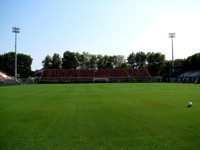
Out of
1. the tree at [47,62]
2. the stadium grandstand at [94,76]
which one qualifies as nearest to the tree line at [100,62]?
the tree at [47,62]

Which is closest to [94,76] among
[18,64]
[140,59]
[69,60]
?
[69,60]

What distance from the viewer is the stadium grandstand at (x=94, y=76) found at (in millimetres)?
92688

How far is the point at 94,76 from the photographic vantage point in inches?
3831

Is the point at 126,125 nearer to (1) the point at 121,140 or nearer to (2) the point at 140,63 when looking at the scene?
(1) the point at 121,140

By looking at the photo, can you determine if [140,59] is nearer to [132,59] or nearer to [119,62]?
[132,59]

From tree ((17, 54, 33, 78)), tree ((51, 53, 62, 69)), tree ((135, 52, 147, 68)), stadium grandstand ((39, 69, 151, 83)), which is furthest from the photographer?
tree ((51, 53, 62, 69))

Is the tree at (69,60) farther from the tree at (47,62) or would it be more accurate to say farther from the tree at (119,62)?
the tree at (119,62)

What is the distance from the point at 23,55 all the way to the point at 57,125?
329 ft

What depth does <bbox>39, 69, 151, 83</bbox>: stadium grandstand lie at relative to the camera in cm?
9269

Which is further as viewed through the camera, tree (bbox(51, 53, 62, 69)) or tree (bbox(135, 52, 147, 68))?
tree (bbox(51, 53, 62, 69))

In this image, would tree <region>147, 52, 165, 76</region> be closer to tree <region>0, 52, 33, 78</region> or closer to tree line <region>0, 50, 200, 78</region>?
tree line <region>0, 50, 200, 78</region>

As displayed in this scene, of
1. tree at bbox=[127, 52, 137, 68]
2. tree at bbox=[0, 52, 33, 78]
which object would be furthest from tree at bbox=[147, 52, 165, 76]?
tree at bbox=[0, 52, 33, 78]

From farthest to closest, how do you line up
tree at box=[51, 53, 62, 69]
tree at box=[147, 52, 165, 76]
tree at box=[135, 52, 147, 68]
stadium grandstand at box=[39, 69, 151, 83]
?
tree at box=[51, 53, 62, 69] → tree at box=[135, 52, 147, 68] → tree at box=[147, 52, 165, 76] → stadium grandstand at box=[39, 69, 151, 83]

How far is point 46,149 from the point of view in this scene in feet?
19.5
